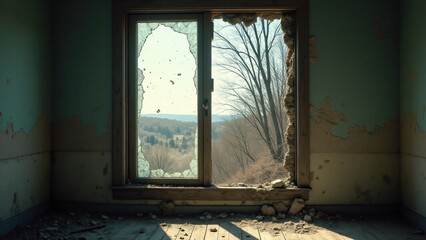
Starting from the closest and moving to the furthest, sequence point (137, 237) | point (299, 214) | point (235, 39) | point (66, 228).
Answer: point (137, 237) < point (66, 228) < point (299, 214) < point (235, 39)

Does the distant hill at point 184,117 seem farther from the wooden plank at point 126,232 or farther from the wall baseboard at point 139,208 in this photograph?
the wooden plank at point 126,232

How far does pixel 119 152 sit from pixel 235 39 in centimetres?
149

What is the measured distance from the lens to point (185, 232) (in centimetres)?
294

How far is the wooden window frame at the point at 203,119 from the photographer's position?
336 cm

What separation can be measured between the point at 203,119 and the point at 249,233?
3.59ft

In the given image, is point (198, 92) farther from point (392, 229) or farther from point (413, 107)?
point (392, 229)

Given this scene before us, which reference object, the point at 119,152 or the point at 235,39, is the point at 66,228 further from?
the point at 235,39

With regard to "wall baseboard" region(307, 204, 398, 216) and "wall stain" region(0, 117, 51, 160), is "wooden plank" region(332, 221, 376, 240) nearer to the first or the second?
"wall baseboard" region(307, 204, 398, 216)

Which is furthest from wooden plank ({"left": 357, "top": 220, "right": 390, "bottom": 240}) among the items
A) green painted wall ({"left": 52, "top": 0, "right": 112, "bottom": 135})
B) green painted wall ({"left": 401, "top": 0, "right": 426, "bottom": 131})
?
green painted wall ({"left": 52, "top": 0, "right": 112, "bottom": 135})

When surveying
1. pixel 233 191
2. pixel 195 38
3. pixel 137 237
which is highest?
pixel 195 38

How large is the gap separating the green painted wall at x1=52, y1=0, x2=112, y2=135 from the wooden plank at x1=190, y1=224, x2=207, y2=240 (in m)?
1.19

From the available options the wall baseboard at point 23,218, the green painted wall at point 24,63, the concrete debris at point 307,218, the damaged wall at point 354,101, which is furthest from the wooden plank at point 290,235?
the green painted wall at point 24,63

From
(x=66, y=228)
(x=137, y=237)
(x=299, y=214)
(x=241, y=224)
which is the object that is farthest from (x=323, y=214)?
(x=66, y=228)

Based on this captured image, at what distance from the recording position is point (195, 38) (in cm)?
349
